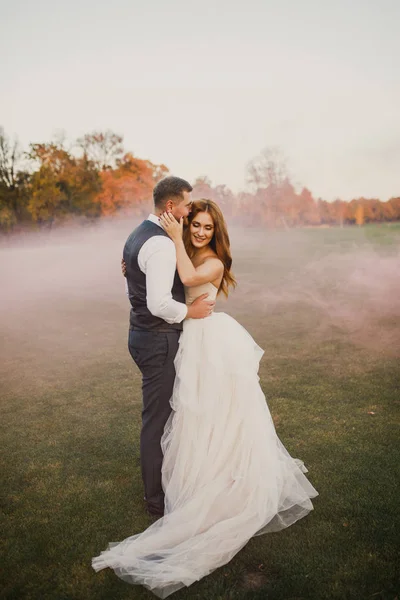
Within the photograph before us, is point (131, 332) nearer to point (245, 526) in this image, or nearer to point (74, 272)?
point (245, 526)

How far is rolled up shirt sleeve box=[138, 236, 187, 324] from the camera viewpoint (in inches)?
135

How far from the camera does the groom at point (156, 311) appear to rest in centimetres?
346

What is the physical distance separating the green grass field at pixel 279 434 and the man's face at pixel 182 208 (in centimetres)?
241

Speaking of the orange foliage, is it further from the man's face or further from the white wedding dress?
the white wedding dress

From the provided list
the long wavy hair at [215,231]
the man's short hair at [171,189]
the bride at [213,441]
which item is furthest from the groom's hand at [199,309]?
the man's short hair at [171,189]

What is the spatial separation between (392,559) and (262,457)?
1.07 m

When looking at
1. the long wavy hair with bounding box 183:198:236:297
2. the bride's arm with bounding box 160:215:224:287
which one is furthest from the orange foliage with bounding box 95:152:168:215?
the bride's arm with bounding box 160:215:224:287

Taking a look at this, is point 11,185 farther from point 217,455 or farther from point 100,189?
point 217,455

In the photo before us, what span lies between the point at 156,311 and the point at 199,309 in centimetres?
38

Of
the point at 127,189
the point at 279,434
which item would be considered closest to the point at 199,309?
the point at 279,434

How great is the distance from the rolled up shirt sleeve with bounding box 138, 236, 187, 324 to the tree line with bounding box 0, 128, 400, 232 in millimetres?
31735

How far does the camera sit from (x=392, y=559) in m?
3.33

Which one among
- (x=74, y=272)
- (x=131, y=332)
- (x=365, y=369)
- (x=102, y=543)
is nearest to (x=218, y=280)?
(x=131, y=332)

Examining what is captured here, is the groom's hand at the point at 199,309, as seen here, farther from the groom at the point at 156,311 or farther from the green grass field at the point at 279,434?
the green grass field at the point at 279,434
